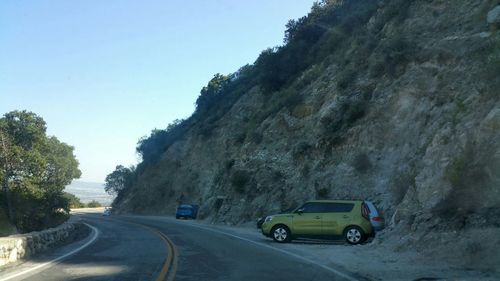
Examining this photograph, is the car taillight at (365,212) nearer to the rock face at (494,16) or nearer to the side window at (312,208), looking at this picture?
the side window at (312,208)

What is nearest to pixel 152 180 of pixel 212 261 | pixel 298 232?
pixel 298 232

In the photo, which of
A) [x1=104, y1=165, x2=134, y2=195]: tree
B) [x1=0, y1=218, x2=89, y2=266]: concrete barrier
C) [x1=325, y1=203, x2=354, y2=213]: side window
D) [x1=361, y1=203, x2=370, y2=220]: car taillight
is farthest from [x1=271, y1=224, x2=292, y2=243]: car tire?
[x1=104, y1=165, x2=134, y2=195]: tree

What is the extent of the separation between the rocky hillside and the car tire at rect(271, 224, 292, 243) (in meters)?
4.14

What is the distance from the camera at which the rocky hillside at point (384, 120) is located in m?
16.0

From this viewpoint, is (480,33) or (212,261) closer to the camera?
(212,261)

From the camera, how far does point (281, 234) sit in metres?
20.6

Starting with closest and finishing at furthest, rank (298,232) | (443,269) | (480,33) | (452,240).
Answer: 1. (443,269)
2. (452,240)
3. (298,232)
4. (480,33)

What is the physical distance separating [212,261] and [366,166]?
1404cm

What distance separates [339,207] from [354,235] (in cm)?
123

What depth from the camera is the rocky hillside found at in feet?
52.5

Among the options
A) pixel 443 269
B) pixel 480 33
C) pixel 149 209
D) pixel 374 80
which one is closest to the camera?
pixel 443 269

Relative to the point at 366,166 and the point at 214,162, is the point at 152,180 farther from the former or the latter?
the point at 366,166

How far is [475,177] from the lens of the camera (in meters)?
14.9

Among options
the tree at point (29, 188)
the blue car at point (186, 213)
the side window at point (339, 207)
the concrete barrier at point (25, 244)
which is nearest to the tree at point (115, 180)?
the blue car at point (186, 213)
